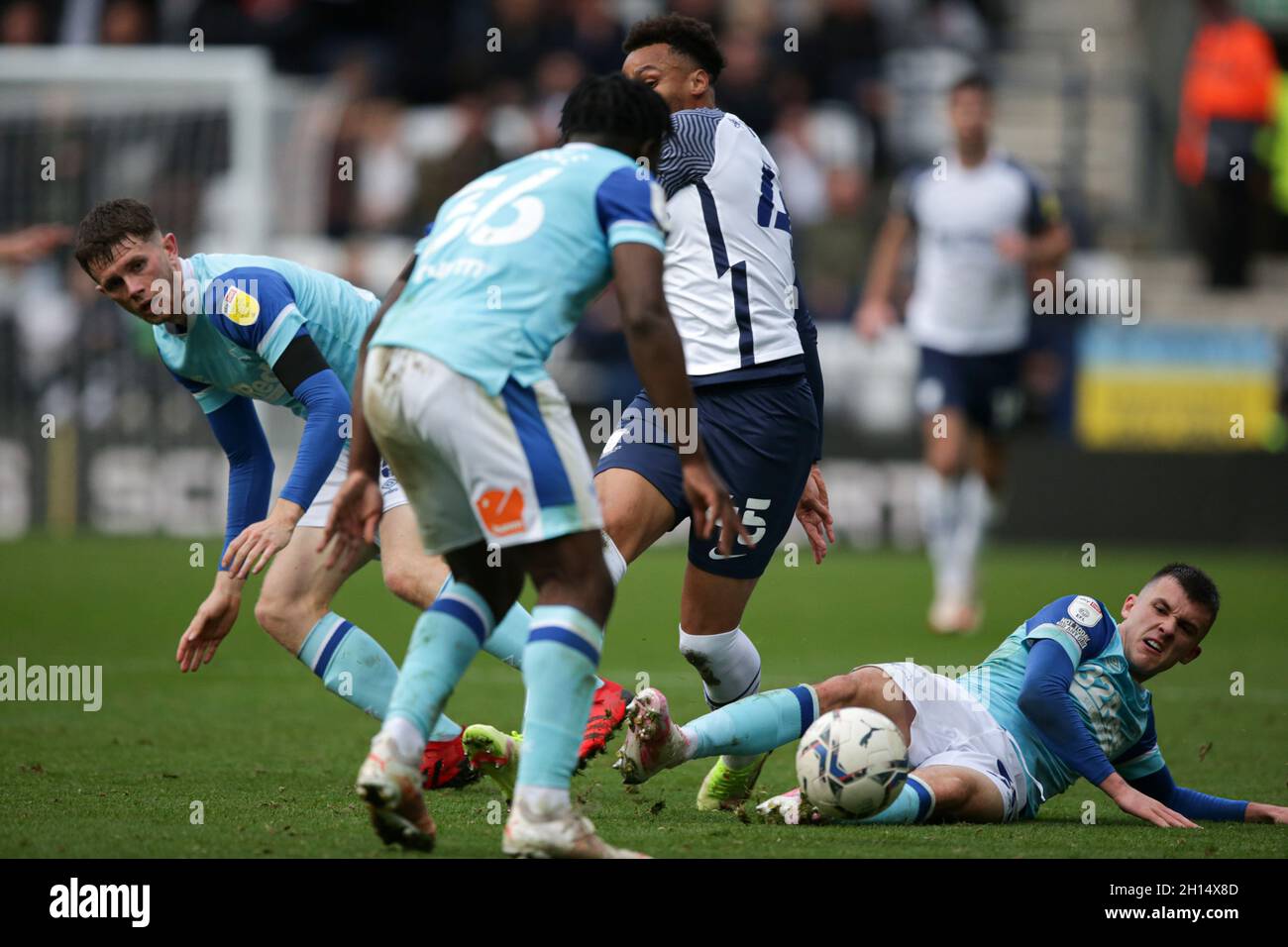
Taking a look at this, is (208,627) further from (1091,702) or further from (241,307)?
(1091,702)

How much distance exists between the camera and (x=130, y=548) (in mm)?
14469

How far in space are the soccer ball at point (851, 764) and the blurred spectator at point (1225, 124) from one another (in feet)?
46.7

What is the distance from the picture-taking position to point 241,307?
5.41 metres

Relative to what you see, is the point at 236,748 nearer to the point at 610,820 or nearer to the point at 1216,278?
the point at 610,820

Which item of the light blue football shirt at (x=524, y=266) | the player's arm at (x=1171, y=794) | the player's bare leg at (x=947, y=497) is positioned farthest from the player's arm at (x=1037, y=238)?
the light blue football shirt at (x=524, y=266)

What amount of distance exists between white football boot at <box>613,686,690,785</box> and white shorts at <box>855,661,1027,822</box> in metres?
0.77

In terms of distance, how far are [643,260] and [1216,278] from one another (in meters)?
16.0

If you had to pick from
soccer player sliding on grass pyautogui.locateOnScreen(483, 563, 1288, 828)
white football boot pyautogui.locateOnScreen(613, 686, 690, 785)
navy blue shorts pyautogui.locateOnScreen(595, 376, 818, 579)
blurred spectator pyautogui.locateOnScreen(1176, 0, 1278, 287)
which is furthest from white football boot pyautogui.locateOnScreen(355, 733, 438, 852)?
blurred spectator pyautogui.locateOnScreen(1176, 0, 1278, 287)

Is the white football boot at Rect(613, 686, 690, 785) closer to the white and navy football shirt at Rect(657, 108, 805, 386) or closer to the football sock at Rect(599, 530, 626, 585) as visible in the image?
the football sock at Rect(599, 530, 626, 585)

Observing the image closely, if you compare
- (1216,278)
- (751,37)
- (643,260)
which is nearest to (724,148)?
(643,260)

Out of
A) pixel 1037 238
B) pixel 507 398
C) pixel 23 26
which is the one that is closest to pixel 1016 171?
pixel 1037 238

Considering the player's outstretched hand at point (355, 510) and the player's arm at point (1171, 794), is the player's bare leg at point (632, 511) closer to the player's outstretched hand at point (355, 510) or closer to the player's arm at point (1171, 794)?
the player's outstretched hand at point (355, 510)

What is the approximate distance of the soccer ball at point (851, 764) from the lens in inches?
193

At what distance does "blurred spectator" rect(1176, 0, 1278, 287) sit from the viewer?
57.6 feet
